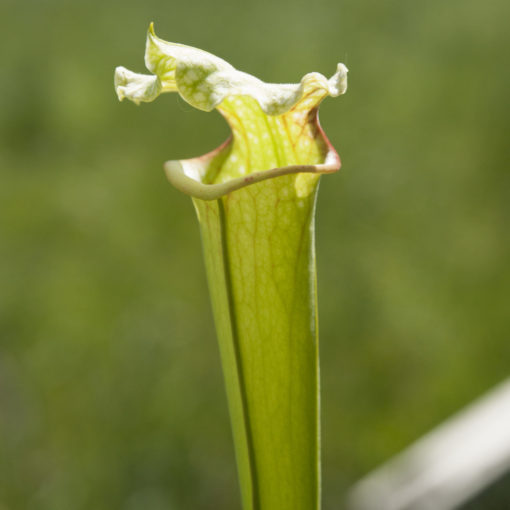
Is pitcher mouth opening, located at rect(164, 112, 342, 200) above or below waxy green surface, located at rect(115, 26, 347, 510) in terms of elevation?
above

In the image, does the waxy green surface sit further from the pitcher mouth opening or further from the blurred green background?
the blurred green background

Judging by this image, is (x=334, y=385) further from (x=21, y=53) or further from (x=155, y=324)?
(x=21, y=53)


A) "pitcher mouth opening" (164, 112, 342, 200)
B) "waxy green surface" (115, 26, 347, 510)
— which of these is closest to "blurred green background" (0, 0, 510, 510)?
"waxy green surface" (115, 26, 347, 510)

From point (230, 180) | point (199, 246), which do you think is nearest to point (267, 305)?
point (230, 180)

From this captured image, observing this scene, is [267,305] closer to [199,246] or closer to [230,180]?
[230,180]

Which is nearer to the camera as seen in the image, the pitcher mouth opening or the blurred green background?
the pitcher mouth opening
